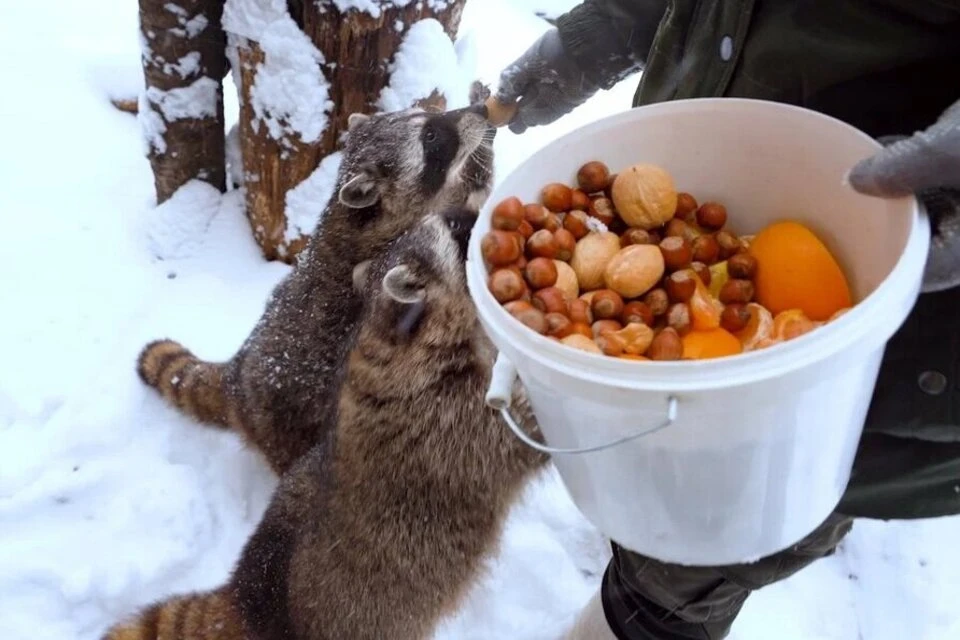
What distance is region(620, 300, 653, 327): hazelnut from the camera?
1.36 meters

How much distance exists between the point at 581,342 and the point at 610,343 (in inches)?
3.0

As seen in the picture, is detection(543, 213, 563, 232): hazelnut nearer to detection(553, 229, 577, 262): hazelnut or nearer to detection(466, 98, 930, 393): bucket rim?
detection(553, 229, 577, 262): hazelnut

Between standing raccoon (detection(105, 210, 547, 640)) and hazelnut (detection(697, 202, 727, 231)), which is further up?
hazelnut (detection(697, 202, 727, 231))

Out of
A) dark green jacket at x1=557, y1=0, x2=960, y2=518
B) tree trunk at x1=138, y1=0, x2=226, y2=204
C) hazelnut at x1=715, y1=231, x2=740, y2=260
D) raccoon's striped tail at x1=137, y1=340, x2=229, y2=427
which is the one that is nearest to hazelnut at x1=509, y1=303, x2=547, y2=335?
hazelnut at x1=715, y1=231, x2=740, y2=260

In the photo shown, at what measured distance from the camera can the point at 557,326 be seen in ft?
4.13

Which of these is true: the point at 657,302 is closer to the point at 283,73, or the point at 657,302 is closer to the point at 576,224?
the point at 576,224

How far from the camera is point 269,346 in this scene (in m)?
2.82

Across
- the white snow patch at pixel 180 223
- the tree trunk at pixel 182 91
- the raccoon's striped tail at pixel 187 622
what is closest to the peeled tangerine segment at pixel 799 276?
the raccoon's striped tail at pixel 187 622

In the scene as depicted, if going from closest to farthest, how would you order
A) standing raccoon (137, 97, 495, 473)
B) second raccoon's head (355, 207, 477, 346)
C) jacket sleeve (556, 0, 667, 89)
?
jacket sleeve (556, 0, 667, 89), second raccoon's head (355, 207, 477, 346), standing raccoon (137, 97, 495, 473)

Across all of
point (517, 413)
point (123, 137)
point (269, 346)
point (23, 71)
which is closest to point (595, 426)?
point (517, 413)

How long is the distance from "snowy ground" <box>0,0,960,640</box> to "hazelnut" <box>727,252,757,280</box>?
1.32 metres

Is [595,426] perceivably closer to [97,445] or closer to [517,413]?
[517,413]

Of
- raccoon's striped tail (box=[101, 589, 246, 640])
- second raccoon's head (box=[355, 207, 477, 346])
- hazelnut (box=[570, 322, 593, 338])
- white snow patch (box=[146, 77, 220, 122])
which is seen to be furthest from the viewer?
white snow patch (box=[146, 77, 220, 122])

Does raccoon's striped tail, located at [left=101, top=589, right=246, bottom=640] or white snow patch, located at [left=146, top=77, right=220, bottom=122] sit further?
white snow patch, located at [left=146, top=77, right=220, bottom=122]
